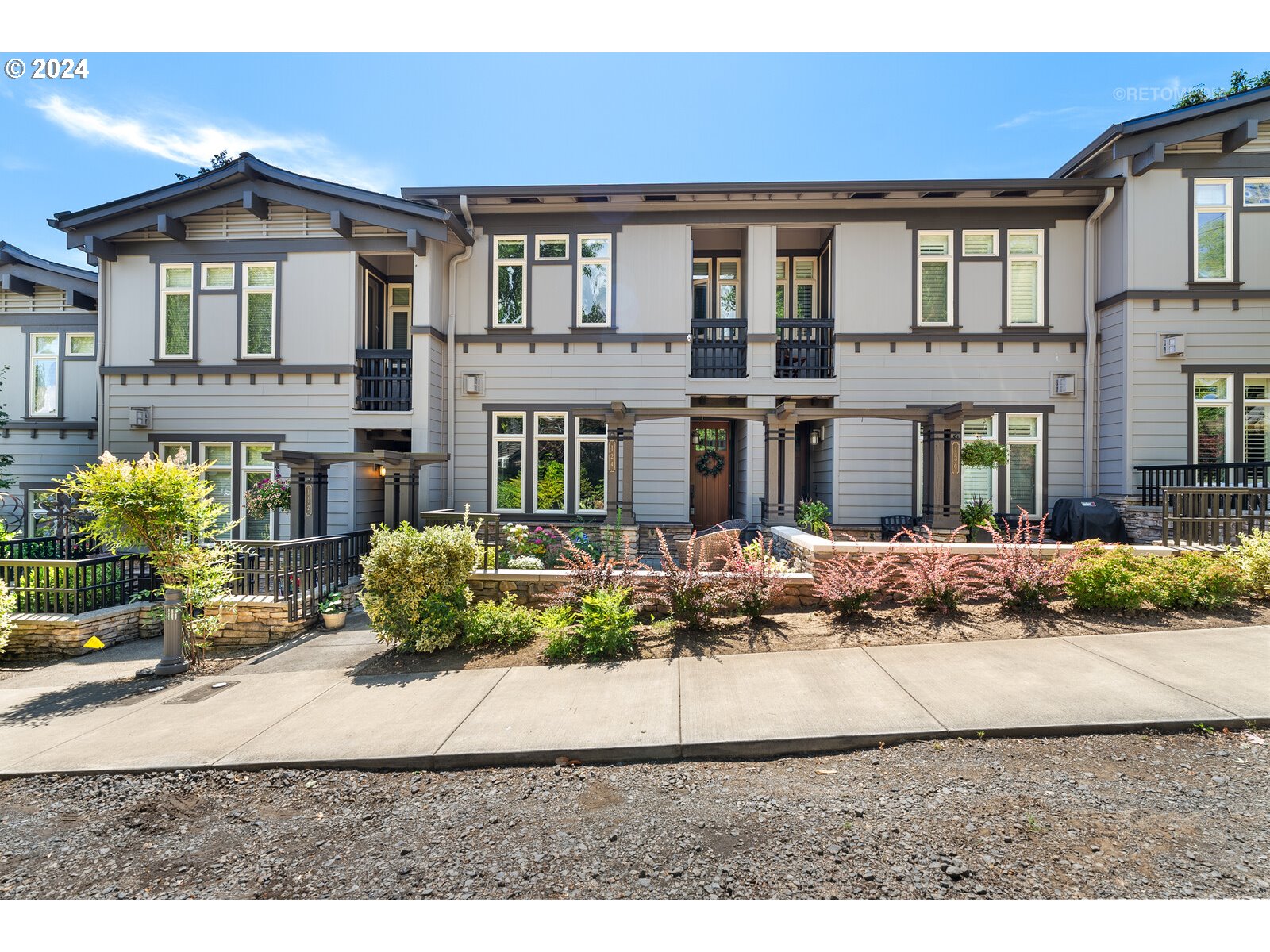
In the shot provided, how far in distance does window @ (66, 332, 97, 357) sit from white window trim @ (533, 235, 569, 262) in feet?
35.7

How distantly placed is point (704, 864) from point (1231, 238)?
14.5 meters

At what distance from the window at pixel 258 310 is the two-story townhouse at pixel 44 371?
15.5 feet

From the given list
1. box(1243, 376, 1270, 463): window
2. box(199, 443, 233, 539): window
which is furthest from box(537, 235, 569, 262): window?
box(1243, 376, 1270, 463): window

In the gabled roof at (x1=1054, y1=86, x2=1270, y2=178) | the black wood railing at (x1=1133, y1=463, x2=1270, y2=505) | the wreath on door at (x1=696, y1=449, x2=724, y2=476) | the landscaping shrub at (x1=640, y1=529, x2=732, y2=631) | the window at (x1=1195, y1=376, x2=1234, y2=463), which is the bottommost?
the landscaping shrub at (x1=640, y1=529, x2=732, y2=631)

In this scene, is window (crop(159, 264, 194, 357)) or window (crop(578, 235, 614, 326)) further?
window (crop(578, 235, 614, 326))

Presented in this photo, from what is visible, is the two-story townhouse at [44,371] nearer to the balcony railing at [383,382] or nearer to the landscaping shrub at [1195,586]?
the balcony railing at [383,382]

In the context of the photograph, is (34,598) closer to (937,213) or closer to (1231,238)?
(937,213)

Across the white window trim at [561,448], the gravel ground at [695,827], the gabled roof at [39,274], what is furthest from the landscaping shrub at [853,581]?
the gabled roof at [39,274]

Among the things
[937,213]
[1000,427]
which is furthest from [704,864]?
[937,213]

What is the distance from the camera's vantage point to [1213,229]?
33.9 feet

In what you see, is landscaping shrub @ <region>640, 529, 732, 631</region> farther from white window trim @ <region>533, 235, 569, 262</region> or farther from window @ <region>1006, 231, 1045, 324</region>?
window @ <region>1006, 231, 1045, 324</region>

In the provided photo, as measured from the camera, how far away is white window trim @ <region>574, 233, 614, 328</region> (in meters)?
11.4

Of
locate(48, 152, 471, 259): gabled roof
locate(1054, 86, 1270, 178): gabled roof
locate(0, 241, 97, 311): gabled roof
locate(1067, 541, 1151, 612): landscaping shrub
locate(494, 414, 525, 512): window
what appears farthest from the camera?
locate(0, 241, 97, 311): gabled roof

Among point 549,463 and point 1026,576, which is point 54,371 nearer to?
point 549,463
